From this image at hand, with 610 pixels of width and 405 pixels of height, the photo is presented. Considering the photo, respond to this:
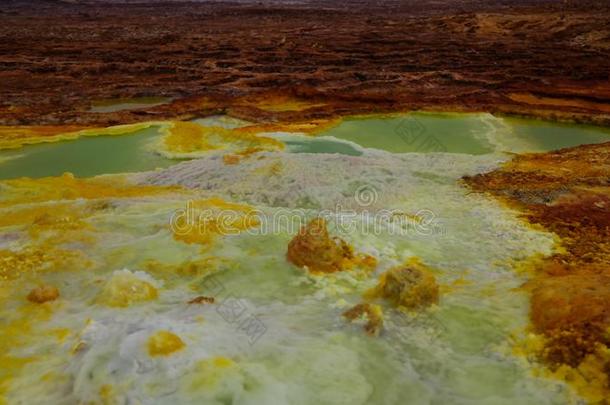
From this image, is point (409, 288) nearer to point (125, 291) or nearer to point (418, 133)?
point (125, 291)

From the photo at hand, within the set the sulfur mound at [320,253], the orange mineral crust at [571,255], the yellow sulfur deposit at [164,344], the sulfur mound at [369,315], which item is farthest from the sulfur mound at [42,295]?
the orange mineral crust at [571,255]

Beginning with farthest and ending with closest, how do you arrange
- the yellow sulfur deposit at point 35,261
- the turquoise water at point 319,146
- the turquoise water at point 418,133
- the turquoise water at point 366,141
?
the turquoise water at point 418,133 → the turquoise water at point 319,146 → the turquoise water at point 366,141 → the yellow sulfur deposit at point 35,261

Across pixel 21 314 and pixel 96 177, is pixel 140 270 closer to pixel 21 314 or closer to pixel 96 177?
pixel 21 314

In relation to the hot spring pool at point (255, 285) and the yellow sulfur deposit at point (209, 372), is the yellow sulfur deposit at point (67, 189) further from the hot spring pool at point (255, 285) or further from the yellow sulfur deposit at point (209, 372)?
the yellow sulfur deposit at point (209, 372)

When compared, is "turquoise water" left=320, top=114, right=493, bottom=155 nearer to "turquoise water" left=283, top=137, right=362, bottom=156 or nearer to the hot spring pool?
"turquoise water" left=283, top=137, right=362, bottom=156

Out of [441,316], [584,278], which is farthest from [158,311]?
[584,278]

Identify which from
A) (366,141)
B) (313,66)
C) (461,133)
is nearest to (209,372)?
(366,141)
